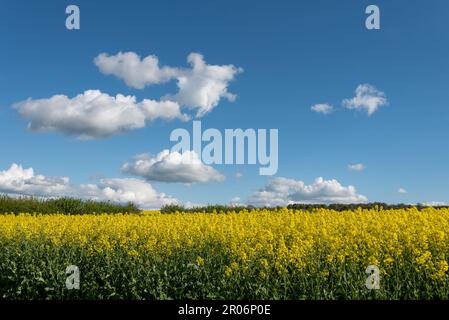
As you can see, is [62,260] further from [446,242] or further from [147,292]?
[446,242]

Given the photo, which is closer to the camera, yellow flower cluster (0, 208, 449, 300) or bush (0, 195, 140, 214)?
yellow flower cluster (0, 208, 449, 300)

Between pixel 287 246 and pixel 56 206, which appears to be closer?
pixel 287 246

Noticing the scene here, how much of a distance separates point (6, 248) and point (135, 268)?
3.87 metres

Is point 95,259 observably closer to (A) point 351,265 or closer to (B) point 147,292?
(B) point 147,292

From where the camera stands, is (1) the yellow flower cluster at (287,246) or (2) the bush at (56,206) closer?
(1) the yellow flower cluster at (287,246)

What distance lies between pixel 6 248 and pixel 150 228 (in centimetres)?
294

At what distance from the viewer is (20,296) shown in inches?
344

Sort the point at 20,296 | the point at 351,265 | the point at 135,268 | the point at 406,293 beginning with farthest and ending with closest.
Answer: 1. the point at 20,296
2. the point at 135,268
3. the point at 351,265
4. the point at 406,293

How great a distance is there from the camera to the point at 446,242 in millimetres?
8484
